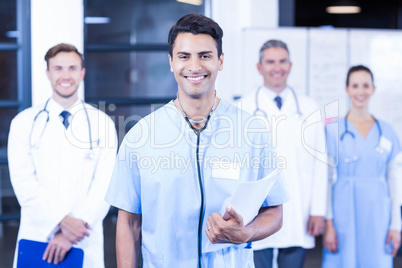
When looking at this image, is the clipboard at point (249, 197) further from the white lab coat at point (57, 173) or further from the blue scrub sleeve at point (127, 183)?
the white lab coat at point (57, 173)

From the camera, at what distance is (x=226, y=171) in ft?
4.97

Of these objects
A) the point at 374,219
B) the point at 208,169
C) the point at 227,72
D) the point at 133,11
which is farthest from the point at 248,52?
the point at 133,11

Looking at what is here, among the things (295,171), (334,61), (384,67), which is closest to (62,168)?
(295,171)

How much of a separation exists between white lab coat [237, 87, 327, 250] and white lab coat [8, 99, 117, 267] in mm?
897

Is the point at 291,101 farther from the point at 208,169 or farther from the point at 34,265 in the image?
the point at 34,265

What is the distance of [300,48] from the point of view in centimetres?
358

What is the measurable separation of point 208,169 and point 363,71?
1.57m

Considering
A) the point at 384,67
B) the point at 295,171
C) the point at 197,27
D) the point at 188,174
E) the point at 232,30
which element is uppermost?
the point at 232,30

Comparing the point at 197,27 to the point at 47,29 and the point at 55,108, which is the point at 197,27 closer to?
the point at 55,108

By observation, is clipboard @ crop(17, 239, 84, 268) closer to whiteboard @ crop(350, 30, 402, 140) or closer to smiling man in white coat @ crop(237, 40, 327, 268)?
smiling man in white coat @ crop(237, 40, 327, 268)

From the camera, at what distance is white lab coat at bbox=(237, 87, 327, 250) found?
2547 millimetres

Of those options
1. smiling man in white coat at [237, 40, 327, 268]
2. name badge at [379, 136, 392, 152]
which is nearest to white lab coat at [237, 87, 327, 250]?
smiling man in white coat at [237, 40, 327, 268]

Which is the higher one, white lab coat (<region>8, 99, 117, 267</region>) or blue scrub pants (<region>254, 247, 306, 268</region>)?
white lab coat (<region>8, 99, 117, 267</region>)

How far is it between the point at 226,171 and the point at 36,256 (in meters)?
1.32
